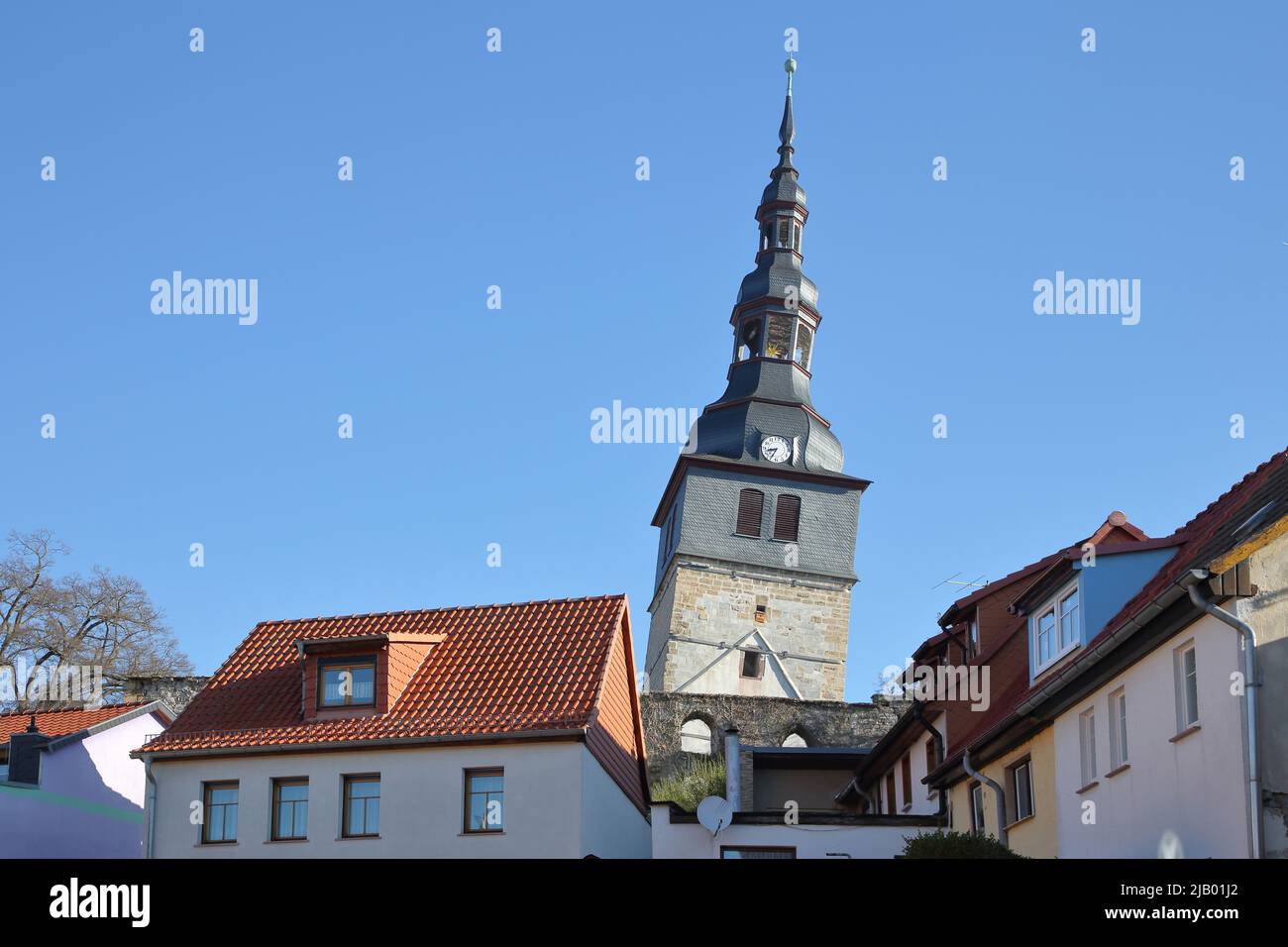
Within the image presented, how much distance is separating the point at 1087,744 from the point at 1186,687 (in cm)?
303

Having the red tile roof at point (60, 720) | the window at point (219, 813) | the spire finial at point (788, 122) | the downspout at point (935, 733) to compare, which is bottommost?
the window at point (219, 813)

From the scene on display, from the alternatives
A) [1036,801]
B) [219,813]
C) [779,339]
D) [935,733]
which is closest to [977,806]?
[935,733]

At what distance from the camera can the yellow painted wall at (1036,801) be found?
67.5ft

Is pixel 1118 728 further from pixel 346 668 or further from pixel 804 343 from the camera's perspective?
pixel 804 343

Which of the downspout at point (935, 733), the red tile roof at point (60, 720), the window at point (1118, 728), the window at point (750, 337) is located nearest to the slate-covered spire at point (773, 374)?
the window at point (750, 337)

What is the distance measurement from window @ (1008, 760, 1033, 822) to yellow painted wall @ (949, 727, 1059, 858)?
0.41ft

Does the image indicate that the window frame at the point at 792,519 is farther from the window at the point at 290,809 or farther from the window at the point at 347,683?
the window at the point at 290,809

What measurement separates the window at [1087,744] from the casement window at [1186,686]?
2.59 m

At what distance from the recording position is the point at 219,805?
1035 inches

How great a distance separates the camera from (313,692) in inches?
1067
